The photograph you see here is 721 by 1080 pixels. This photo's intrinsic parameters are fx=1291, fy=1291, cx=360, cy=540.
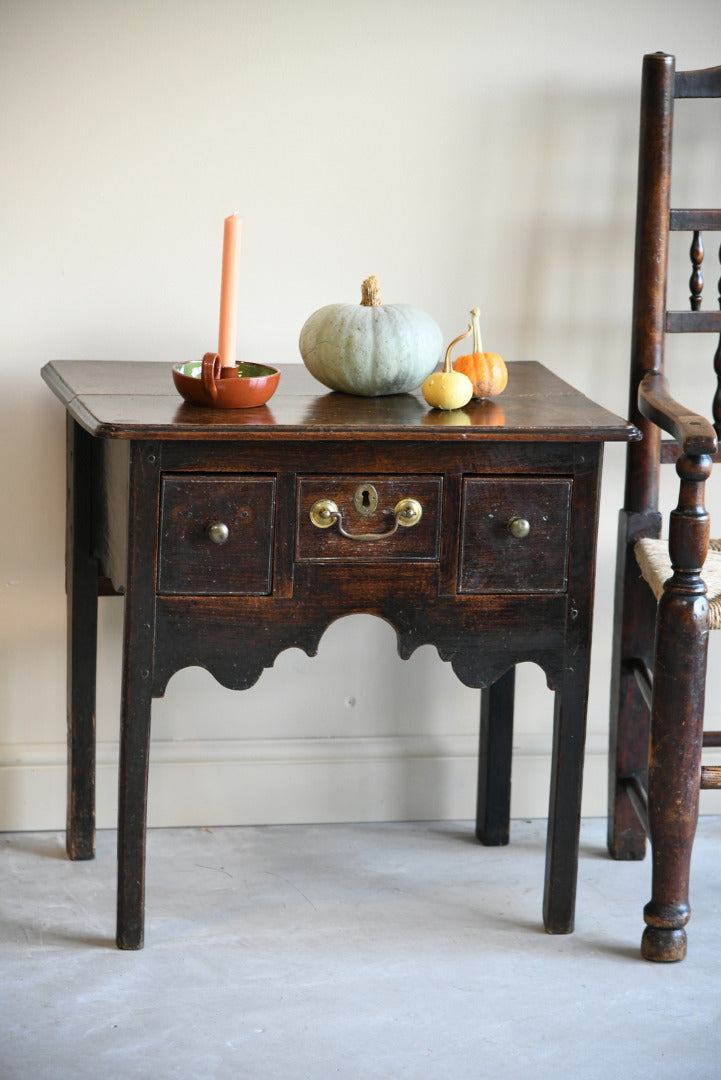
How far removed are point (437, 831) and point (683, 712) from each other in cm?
63

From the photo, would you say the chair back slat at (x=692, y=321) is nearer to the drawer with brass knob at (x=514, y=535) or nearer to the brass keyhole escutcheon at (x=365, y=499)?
the drawer with brass knob at (x=514, y=535)

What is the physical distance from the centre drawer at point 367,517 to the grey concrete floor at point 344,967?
0.55 metres

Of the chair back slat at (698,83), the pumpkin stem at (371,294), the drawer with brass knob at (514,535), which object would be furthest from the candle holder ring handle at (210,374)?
the chair back slat at (698,83)

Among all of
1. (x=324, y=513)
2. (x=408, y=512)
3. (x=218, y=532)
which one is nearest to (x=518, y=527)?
(x=408, y=512)

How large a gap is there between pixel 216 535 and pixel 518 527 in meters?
0.37

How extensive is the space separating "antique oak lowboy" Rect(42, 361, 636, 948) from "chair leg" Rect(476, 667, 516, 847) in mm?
319

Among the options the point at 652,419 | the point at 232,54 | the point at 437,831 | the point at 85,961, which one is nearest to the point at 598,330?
the point at 652,419

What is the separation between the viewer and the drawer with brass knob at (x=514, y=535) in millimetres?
1603

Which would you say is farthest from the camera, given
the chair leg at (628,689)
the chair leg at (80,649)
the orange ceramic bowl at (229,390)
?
the chair leg at (628,689)

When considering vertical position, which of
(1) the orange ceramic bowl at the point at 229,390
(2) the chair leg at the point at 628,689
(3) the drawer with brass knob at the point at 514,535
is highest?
(1) the orange ceramic bowl at the point at 229,390

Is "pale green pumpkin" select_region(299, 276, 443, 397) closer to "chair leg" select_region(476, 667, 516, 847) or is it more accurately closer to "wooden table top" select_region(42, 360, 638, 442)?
"wooden table top" select_region(42, 360, 638, 442)

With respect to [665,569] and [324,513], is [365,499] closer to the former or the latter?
[324,513]

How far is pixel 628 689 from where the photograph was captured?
6.62ft

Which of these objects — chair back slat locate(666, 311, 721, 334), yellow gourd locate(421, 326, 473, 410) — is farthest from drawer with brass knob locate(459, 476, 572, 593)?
chair back slat locate(666, 311, 721, 334)
